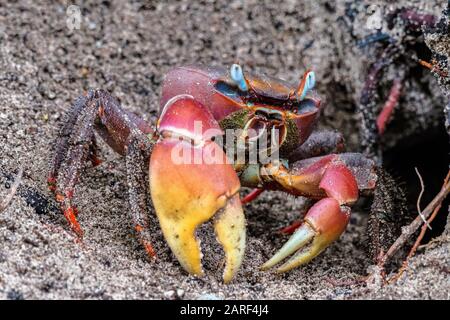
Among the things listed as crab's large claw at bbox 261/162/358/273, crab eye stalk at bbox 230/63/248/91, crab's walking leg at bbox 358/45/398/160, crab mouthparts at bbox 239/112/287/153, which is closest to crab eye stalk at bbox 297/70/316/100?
crab mouthparts at bbox 239/112/287/153

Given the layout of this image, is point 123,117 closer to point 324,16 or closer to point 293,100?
point 293,100

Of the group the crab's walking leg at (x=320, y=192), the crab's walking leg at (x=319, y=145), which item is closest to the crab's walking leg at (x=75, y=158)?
the crab's walking leg at (x=320, y=192)

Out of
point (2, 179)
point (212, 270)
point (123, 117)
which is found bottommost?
point (212, 270)

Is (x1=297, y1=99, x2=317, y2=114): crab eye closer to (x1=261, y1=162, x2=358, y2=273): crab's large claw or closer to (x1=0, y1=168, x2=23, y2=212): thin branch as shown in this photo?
(x1=261, y1=162, x2=358, y2=273): crab's large claw

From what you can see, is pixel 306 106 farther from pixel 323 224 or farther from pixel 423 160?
pixel 423 160

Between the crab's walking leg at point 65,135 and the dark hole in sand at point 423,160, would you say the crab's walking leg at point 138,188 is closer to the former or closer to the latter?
the crab's walking leg at point 65,135

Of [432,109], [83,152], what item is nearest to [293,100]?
[83,152]
